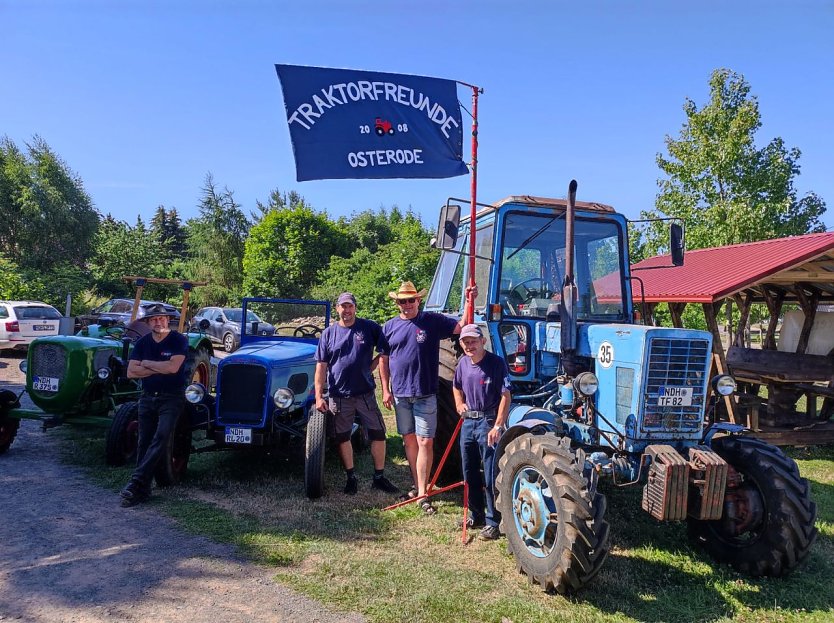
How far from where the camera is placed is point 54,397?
6.62 meters

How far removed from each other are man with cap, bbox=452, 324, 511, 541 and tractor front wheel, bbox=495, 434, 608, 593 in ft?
1.21

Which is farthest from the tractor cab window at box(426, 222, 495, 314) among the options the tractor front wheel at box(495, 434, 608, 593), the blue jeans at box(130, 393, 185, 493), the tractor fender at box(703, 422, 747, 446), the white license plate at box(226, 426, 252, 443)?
the blue jeans at box(130, 393, 185, 493)

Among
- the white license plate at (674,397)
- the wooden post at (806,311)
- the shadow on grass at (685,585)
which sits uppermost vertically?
the wooden post at (806,311)

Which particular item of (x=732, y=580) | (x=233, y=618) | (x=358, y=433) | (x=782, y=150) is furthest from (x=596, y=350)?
(x=782, y=150)

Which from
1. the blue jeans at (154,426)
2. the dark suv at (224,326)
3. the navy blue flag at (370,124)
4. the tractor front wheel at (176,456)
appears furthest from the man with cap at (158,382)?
the dark suv at (224,326)

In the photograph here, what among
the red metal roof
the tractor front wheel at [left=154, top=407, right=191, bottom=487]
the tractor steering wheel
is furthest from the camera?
the red metal roof

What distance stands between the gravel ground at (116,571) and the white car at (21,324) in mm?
10558

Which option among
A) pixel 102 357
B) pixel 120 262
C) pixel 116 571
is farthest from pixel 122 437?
pixel 120 262

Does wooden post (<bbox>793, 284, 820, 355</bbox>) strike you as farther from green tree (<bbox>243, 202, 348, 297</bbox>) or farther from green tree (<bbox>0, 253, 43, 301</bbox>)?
green tree (<bbox>0, 253, 43, 301</bbox>)

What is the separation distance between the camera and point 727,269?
859cm

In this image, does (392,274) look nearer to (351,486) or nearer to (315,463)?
(351,486)

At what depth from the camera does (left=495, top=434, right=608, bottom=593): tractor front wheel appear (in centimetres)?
331

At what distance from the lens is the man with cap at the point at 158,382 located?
5.18 m

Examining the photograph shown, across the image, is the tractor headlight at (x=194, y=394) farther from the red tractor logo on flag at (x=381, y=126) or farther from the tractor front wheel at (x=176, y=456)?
the red tractor logo on flag at (x=381, y=126)
